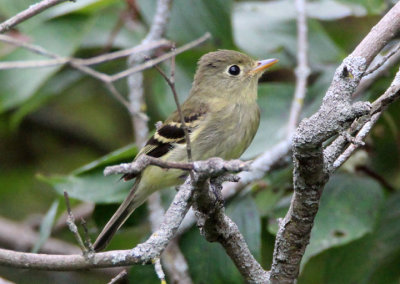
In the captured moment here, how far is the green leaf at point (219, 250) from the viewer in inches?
151

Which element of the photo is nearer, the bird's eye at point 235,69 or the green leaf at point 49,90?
the bird's eye at point 235,69

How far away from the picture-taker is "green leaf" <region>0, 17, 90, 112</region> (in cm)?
455

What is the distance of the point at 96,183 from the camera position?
398 centimetres

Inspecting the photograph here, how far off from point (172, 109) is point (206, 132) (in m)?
0.85

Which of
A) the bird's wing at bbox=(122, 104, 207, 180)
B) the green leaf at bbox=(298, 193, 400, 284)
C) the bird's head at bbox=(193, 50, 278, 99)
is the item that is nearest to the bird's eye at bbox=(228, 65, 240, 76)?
the bird's head at bbox=(193, 50, 278, 99)

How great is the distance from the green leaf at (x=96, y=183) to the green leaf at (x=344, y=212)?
3.89 ft

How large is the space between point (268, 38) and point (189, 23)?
70 centimetres

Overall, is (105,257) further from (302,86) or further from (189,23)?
(189,23)

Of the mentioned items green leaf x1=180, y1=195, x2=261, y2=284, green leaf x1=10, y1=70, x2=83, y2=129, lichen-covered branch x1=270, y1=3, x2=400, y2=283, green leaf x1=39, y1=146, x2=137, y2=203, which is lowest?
lichen-covered branch x1=270, y1=3, x2=400, y2=283

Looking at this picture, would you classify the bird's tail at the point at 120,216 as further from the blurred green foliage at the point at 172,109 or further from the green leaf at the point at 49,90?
the green leaf at the point at 49,90

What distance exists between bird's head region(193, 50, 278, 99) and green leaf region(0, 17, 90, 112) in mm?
989

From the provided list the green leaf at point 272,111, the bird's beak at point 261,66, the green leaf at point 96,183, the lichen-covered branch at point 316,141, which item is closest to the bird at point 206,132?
the bird's beak at point 261,66

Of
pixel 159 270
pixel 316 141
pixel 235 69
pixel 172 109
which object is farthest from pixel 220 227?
pixel 172 109

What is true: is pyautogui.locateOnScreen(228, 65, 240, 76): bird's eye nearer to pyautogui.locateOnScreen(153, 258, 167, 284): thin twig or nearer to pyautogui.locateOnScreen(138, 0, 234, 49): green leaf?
pyautogui.locateOnScreen(138, 0, 234, 49): green leaf
